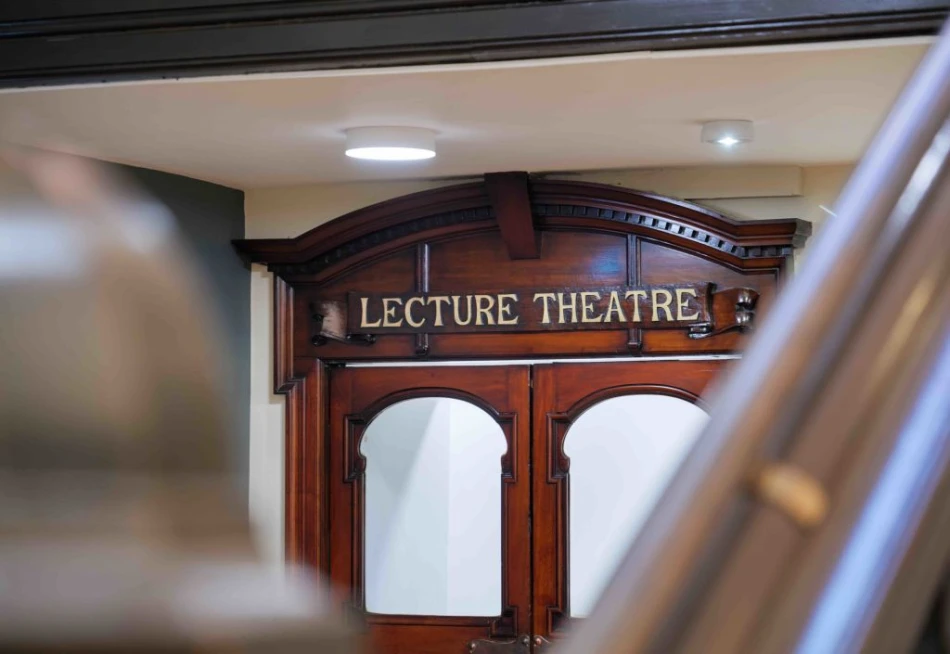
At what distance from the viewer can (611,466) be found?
288cm

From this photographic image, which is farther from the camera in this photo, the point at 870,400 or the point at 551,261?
the point at 551,261

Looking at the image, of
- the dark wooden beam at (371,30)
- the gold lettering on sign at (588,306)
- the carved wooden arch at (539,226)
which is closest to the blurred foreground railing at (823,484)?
the dark wooden beam at (371,30)

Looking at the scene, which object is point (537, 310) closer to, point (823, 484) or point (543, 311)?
point (543, 311)

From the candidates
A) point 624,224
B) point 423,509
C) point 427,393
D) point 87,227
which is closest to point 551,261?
point 624,224

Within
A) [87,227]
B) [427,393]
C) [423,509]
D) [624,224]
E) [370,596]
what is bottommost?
[370,596]

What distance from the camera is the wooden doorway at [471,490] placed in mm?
2879

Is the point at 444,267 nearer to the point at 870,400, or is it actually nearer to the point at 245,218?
the point at 245,218

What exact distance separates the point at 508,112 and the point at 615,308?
36.1 inches

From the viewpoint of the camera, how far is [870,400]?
0.21 m

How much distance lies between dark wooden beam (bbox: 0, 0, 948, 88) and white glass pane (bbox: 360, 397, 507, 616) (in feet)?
4.87

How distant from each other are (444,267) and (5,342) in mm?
1115

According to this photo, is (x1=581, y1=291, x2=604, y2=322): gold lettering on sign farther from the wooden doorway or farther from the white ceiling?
the white ceiling

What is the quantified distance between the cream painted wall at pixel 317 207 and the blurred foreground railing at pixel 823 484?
8.60ft

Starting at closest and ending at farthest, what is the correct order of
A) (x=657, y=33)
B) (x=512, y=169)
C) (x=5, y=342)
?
1. (x=657, y=33)
2. (x=5, y=342)
3. (x=512, y=169)
